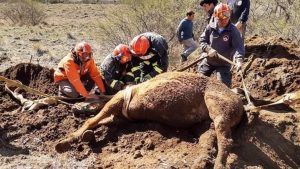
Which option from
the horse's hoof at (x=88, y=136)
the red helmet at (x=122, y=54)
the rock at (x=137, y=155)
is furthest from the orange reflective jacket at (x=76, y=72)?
the rock at (x=137, y=155)

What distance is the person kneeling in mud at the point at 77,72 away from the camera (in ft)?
23.4

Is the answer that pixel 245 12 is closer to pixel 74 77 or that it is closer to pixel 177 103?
pixel 74 77

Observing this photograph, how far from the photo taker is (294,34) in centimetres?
1419

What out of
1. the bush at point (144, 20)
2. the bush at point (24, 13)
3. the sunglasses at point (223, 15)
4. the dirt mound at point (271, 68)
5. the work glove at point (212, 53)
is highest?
the sunglasses at point (223, 15)

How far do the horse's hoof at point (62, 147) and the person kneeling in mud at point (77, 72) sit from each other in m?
1.40

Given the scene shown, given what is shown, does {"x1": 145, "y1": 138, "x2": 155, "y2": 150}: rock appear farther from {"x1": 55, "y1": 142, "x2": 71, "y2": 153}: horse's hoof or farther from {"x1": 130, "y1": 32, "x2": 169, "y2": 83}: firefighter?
{"x1": 130, "y1": 32, "x2": 169, "y2": 83}: firefighter

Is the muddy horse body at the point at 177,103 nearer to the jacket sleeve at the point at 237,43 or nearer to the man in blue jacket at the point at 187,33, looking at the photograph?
the jacket sleeve at the point at 237,43

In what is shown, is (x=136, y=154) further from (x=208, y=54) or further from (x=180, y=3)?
(x=180, y=3)

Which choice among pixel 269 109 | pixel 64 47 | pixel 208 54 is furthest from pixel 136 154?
pixel 64 47

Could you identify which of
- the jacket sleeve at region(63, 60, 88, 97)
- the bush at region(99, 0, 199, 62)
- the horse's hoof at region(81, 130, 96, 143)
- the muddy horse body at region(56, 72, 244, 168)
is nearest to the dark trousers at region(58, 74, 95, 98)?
the jacket sleeve at region(63, 60, 88, 97)

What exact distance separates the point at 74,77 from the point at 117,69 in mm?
804

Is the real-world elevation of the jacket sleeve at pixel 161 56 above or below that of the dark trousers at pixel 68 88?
above

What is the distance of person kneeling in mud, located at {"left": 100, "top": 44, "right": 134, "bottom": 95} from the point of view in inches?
297

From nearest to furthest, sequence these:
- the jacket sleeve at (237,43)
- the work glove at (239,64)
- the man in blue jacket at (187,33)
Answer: the work glove at (239,64)
the jacket sleeve at (237,43)
the man in blue jacket at (187,33)
